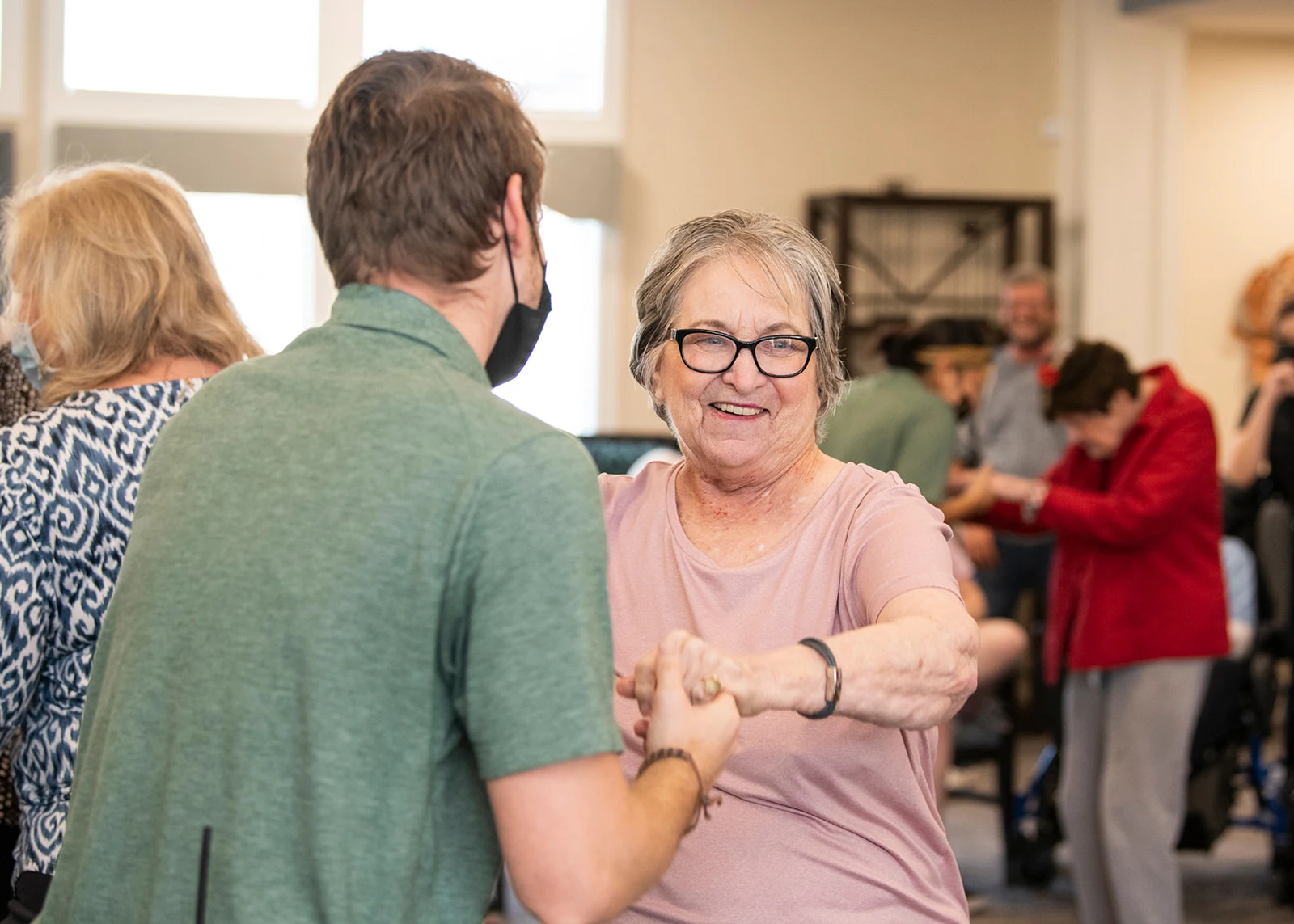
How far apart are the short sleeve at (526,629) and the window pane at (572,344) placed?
247 inches

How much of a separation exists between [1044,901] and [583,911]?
3674 mm

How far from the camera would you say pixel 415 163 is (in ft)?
3.39

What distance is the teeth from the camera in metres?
A: 1.66

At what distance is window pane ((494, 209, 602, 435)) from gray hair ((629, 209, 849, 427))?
554cm

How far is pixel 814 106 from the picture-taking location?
7.42 m

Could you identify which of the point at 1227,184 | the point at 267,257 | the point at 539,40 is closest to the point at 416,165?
the point at 267,257

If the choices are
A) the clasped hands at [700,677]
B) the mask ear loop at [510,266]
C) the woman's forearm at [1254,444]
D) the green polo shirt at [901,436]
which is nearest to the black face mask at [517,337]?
the mask ear loop at [510,266]

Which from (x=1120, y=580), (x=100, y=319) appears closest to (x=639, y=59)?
(x=1120, y=580)

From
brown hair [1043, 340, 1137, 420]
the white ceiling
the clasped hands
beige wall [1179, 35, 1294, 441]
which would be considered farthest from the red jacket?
beige wall [1179, 35, 1294, 441]

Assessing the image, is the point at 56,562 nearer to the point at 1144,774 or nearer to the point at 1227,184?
the point at 1144,774

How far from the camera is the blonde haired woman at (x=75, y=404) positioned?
5.21ft

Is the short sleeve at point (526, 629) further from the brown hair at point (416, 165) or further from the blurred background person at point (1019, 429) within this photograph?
the blurred background person at point (1019, 429)

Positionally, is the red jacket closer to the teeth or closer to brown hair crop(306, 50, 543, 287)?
the teeth

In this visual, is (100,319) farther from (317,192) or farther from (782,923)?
Answer: (782,923)
